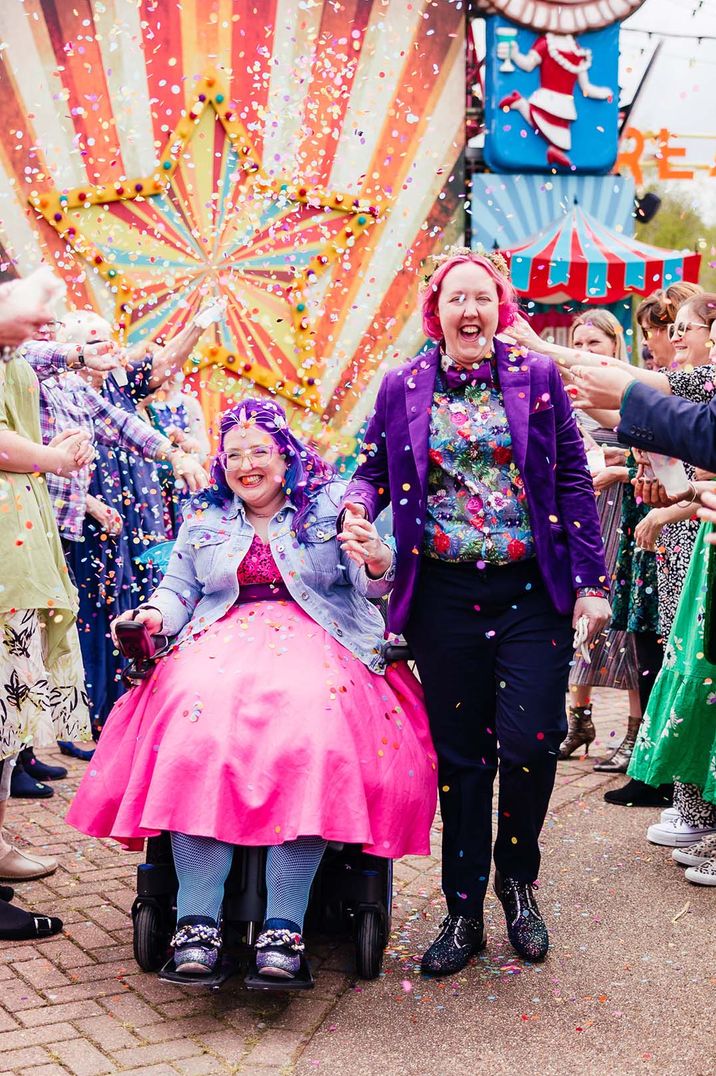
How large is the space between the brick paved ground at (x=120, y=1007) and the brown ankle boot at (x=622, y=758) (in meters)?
1.89

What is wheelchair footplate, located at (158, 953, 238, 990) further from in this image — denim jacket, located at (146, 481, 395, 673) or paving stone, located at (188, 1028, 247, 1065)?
denim jacket, located at (146, 481, 395, 673)

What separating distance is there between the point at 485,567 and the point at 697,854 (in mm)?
1750

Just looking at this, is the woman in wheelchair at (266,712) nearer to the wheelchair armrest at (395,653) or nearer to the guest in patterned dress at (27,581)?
the wheelchair armrest at (395,653)

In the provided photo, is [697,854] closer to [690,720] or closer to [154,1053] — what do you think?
[690,720]

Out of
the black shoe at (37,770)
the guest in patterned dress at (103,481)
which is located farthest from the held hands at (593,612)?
the black shoe at (37,770)

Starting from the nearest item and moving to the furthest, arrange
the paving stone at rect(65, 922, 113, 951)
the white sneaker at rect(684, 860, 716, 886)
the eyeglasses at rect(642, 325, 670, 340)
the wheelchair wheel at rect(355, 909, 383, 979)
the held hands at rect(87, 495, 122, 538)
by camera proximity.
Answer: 1. the wheelchair wheel at rect(355, 909, 383, 979)
2. the paving stone at rect(65, 922, 113, 951)
3. the white sneaker at rect(684, 860, 716, 886)
4. the eyeglasses at rect(642, 325, 670, 340)
5. the held hands at rect(87, 495, 122, 538)

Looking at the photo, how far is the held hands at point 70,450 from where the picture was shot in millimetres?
3898

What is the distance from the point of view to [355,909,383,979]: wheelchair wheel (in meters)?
3.43

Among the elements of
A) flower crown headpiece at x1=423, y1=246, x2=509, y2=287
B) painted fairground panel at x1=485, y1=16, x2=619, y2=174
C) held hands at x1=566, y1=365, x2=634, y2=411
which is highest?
painted fairground panel at x1=485, y1=16, x2=619, y2=174

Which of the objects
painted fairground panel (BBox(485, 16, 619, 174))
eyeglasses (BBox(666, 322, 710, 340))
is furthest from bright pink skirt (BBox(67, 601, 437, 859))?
painted fairground panel (BBox(485, 16, 619, 174))

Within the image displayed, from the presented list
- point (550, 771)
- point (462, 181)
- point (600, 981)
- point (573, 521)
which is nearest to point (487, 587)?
point (573, 521)

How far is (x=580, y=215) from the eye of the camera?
10.8 m

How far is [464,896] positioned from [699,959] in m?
0.75

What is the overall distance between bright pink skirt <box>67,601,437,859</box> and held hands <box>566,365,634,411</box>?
108cm
